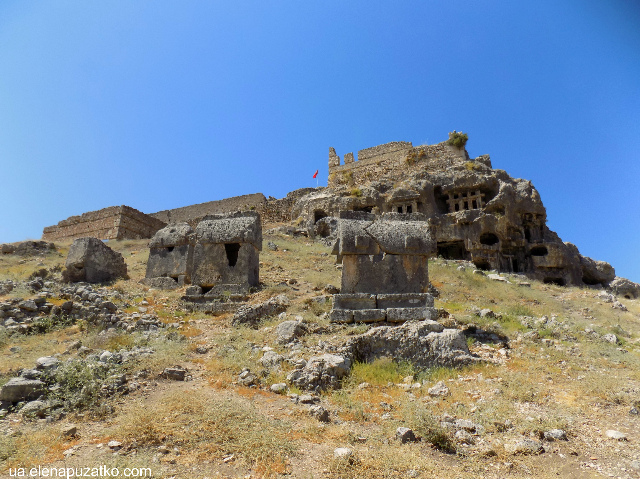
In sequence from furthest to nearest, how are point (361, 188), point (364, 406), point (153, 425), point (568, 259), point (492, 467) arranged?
point (361, 188) < point (568, 259) < point (364, 406) < point (153, 425) < point (492, 467)

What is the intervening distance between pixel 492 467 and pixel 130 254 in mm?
17666

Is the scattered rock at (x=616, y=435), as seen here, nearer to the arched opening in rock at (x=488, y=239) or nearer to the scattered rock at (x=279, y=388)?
the scattered rock at (x=279, y=388)

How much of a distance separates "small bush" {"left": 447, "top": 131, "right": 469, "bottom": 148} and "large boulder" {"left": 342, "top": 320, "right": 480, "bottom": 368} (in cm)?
2497

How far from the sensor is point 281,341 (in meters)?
5.61

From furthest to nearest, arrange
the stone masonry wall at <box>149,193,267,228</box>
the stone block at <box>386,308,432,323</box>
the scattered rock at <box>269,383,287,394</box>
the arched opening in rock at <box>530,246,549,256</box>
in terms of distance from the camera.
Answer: the stone masonry wall at <box>149,193,267,228</box>, the arched opening in rock at <box>530,246,549,256</box>, the stone block at <box>386,308,432,323</box>, the scattered rock at <box>269,383,287,394</box>

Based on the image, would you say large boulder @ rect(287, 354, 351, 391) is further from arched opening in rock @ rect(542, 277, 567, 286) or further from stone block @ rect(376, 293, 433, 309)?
arched opening in rock @ rect(542, 277, 567, 286)

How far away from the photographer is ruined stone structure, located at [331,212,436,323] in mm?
6332

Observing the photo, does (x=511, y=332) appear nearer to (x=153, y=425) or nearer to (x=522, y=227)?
(x=153, y=425)

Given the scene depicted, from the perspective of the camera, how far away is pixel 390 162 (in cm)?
2955

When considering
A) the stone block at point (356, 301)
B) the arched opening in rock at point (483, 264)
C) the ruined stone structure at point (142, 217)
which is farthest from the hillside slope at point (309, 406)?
the arched opening in rock at point (483, 264)

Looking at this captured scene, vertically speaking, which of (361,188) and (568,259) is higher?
(361,188)

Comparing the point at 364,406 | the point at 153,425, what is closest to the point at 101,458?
the point at 153,425

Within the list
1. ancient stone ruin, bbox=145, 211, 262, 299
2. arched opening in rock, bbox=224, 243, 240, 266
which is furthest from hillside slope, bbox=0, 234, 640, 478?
arched opening in rock, bbox=224, 243, 240, 266

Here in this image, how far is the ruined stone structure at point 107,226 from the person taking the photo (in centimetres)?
2312
